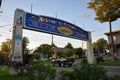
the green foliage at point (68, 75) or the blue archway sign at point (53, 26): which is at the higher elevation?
the blue archway sign at point (53, 26)

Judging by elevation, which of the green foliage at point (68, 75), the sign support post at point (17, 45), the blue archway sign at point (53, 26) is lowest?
the green foliage at point (68, 75)

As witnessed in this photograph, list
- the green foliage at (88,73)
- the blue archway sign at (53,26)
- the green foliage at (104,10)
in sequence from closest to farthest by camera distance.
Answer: the green foliage at (88,73) → the blue archway sign at (53,26) → the green foliage at (104,10)

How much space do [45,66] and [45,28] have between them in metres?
13.6

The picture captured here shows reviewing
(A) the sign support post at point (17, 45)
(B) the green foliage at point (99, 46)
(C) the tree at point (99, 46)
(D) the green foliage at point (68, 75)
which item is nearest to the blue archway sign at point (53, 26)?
(A) the sign support post at point (17, 45)

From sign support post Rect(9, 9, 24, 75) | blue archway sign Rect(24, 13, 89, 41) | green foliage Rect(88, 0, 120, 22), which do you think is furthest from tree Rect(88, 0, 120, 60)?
sign support post Rect(9, 9, 24, 75)

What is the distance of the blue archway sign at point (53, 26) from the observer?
18366mm

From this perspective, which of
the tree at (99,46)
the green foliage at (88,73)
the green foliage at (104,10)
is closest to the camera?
the green foliage at (88,73)

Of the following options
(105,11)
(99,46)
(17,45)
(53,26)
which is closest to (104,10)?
(105,11)

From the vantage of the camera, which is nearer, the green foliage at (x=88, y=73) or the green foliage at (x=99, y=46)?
the green foliage at (x=88, y=73)

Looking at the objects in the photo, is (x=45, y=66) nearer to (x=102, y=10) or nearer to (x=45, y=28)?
(x=45, y=28)

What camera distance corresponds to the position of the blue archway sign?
1837cm

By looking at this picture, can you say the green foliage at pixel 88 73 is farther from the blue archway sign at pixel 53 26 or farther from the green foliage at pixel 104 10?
the green foliage at pixel 104 10

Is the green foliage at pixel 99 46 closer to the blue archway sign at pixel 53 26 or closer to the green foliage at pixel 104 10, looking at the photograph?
the green foliage at pixel 104 10

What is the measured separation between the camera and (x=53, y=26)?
2175cm
